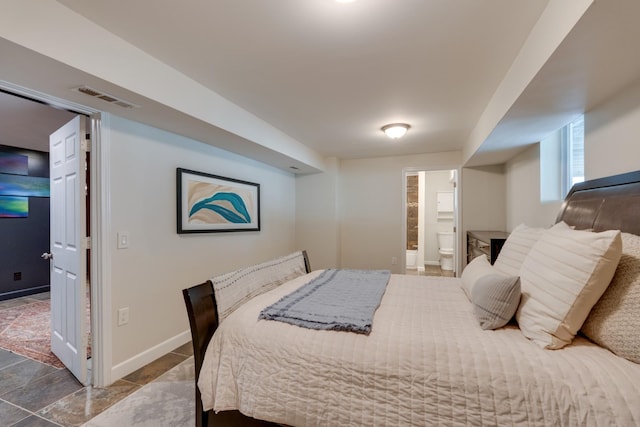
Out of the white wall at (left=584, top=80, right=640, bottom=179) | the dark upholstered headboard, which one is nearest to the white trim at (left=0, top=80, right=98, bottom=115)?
the dark upholstered headboard

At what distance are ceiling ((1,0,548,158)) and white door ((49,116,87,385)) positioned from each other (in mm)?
1034

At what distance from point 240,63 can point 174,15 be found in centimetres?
52

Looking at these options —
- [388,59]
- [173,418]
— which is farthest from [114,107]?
[173,418]

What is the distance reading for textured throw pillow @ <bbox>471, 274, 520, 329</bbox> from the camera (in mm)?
1274

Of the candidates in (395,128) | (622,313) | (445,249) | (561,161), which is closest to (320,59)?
(395,128)

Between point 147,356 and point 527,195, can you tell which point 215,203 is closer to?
point 147,356

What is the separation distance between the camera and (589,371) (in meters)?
0.96

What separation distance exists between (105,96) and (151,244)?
119cm

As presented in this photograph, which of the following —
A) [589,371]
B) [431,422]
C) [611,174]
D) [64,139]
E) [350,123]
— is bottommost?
[431,422]

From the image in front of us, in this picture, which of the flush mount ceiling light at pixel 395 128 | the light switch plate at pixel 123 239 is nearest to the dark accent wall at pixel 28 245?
the light switch plate at pixel 123 239

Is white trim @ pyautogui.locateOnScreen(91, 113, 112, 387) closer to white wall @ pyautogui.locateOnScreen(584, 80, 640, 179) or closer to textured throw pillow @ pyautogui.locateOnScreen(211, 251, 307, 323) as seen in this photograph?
textured throw pillow @ pyautogui.locateOnScreen(211, 251, 307, 323)

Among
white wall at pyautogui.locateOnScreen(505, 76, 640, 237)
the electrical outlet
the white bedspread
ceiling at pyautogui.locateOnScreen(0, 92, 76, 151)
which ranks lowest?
the electrical outlet

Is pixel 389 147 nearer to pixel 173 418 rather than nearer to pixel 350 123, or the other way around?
pixel 350 123

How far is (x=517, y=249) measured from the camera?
1.76 m
